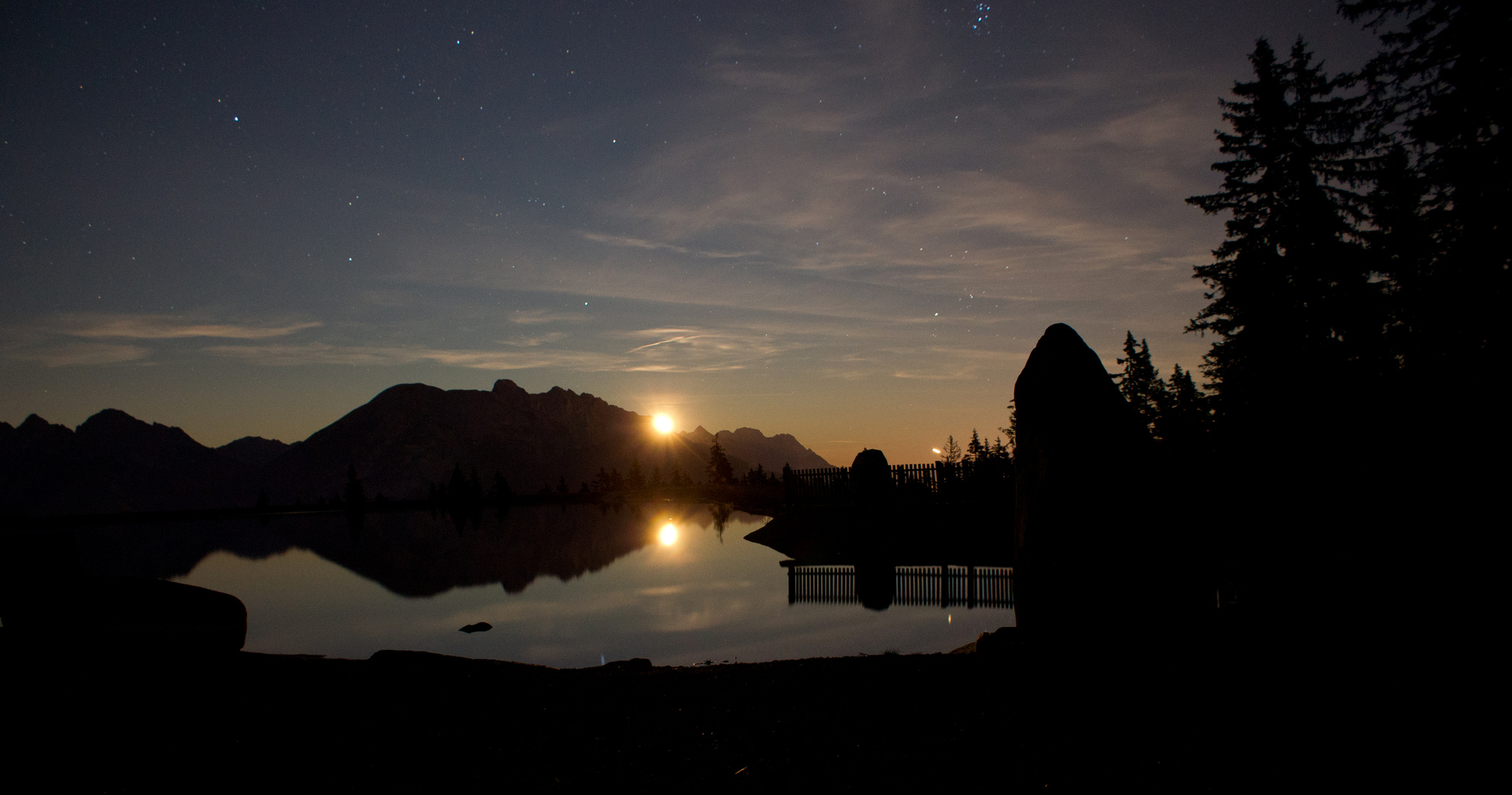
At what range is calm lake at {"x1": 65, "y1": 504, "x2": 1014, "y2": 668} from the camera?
1411 centimetres

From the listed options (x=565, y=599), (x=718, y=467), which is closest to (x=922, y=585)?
(x=565, y=599)

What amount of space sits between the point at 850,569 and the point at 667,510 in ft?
156

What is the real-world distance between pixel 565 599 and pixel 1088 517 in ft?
51.0

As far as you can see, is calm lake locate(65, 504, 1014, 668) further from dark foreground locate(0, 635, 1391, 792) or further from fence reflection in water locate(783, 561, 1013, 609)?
dark foreground locate(0, 635, 1391, 792)

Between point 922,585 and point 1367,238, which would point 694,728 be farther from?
point 1367,238

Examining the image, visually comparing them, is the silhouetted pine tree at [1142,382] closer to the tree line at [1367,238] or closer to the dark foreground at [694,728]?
the tree line at [1367,238]

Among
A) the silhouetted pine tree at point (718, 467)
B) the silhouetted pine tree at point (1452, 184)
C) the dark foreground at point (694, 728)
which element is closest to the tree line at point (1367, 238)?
the silhouetted pine tree at point (1452, 184)

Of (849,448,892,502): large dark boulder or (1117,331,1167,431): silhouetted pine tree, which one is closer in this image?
(849,448,892,502): large dark boulder

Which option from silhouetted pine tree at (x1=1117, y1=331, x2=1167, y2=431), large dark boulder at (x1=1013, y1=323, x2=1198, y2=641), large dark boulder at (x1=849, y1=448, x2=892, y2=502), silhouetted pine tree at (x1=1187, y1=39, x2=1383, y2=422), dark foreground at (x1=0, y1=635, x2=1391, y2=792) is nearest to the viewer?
dark foreground at (x1=0, y1=635, x2=1391, y2=792)

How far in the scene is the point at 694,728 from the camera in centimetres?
666

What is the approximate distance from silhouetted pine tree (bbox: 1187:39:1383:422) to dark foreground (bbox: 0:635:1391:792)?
14.8m

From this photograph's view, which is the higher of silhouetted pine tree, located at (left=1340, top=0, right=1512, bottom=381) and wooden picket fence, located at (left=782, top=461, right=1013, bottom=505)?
silhouetted pine tree, located at (left=1340, top=0, right=1512, bottom=381)

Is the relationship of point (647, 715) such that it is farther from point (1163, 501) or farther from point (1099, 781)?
point (1163, 501)

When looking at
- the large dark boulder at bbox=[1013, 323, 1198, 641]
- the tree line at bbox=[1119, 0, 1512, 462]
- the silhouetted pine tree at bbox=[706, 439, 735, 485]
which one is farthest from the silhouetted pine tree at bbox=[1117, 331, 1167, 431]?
the silhouetted pine tree at bbox=[706, 439, 735, 485]
